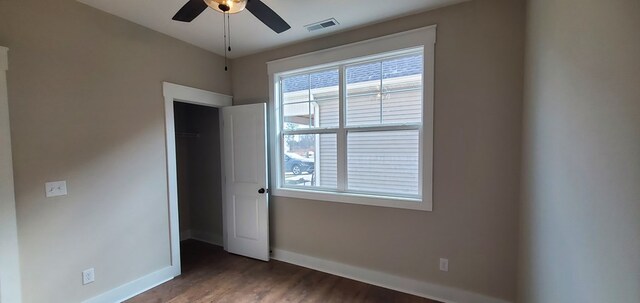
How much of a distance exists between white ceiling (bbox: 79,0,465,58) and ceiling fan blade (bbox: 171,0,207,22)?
1.76ft

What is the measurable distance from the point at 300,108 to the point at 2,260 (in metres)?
2.80

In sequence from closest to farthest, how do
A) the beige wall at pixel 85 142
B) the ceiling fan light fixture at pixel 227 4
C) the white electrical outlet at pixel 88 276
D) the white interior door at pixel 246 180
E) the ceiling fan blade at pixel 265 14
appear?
the ceiling fan light fixture at pixel 227 4
the ceiling fan blade at pixel 265 14
the beige wall at pixel 85 142
the white electrical outlet at pixel 88 276
the white interior door at pixel 246 180

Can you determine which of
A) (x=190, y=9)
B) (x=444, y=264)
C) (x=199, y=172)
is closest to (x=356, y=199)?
(x=444, y=264)

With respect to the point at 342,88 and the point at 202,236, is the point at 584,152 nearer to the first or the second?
the point at 342,88

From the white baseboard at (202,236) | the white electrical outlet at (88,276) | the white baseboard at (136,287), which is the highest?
the white electrical outlet at (88,276)

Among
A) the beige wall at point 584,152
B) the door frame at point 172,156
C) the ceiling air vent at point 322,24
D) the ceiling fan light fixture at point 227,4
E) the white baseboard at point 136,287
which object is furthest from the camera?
the door frame at point 172,156

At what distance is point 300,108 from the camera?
318 centimetres

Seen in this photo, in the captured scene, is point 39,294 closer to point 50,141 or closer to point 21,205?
point 21,205

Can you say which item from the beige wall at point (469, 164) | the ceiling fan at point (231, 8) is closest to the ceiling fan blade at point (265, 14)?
the ceiling fan at point (231, 8)

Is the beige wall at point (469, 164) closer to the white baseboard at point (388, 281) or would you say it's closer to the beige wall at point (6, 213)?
the white baseboard at point (388, 281)

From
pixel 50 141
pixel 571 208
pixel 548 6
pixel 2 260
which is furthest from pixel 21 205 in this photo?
pixel 548 6

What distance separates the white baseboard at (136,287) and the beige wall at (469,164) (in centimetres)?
225

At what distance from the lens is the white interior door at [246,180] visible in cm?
323

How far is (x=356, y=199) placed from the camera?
2748 millimetres
